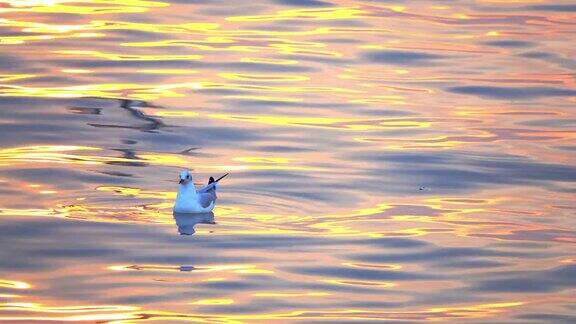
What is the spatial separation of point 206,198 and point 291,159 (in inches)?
93.1

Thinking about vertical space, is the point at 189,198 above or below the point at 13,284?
above

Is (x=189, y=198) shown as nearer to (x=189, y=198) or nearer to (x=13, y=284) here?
(x=189, y=198)

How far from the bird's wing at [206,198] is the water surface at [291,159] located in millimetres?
144

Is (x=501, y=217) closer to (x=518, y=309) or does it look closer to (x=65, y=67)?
(x=518, y=309)

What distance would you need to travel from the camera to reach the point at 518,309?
11656 mm

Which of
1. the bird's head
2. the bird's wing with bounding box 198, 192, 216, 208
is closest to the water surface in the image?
the bird's wing with bounding box 198, 192, 216, 208

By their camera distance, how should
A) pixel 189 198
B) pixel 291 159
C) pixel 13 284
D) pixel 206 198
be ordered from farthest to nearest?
pixel 291 159
pixel 206 198
pixel 189 198
pixel 13 284

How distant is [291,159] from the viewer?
54.5ft

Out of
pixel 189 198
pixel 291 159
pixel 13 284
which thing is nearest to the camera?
pixel 13 284

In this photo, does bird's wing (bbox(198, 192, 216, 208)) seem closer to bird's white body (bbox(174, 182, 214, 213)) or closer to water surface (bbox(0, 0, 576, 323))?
bird's white body (bbox(174, 182, 214, 213))

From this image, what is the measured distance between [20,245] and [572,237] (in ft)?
15.5

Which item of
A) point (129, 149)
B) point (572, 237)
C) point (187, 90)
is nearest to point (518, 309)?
point (572, 237)

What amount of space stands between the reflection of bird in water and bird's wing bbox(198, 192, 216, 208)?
106 mm

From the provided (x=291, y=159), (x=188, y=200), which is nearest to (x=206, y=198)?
(x=188, y=200)
